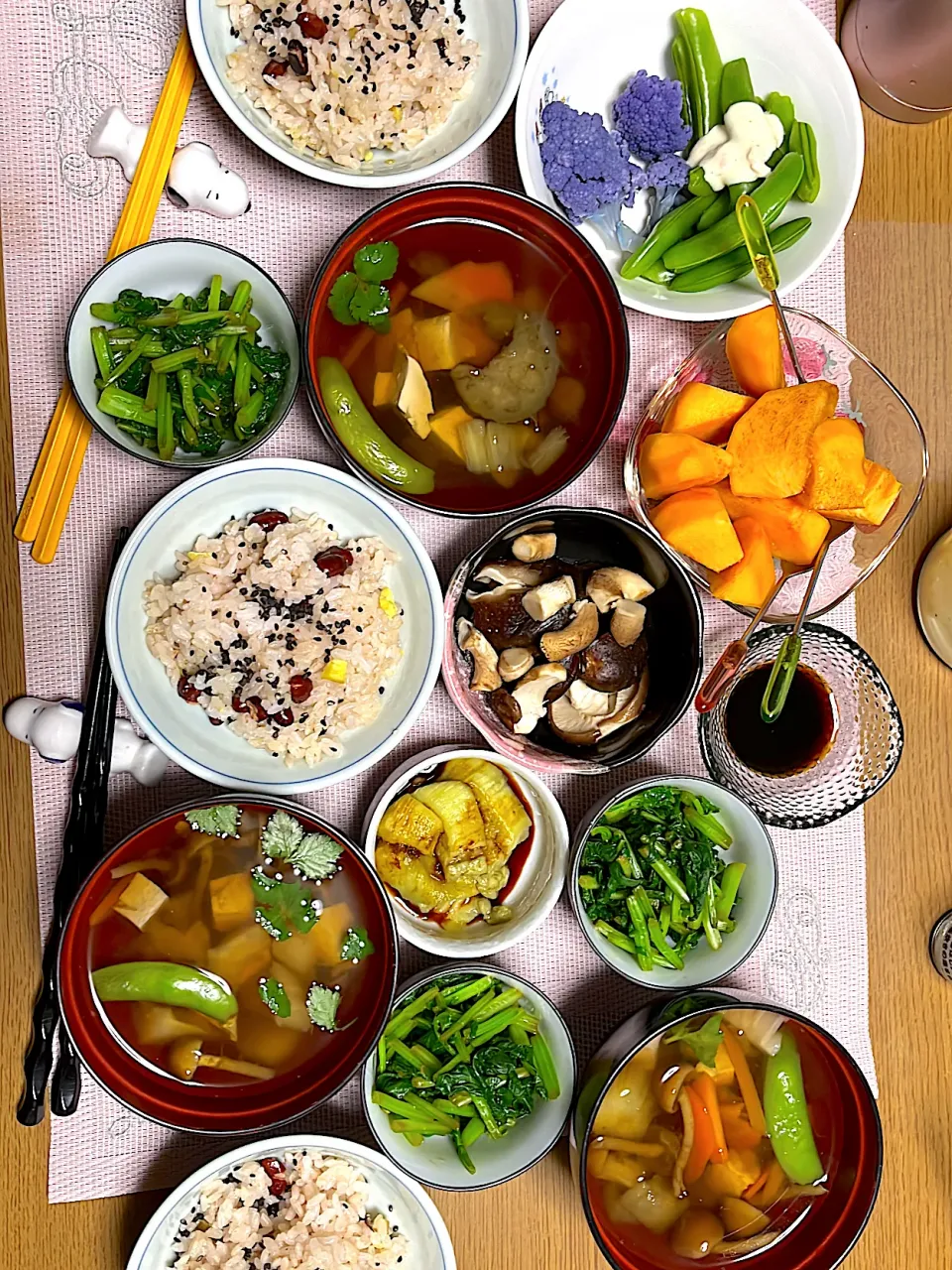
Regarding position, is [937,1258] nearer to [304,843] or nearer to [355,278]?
[304,843]

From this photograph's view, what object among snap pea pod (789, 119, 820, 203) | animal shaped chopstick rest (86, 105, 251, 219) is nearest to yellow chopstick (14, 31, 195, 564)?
animal shaped chopstick rest (86, 105, 251, 219)

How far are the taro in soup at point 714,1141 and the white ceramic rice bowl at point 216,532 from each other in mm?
751

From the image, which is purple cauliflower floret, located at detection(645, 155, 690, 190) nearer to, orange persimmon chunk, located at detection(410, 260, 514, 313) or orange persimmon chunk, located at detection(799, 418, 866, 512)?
orange persimmon chunk, located at detection(410, 260, 514, 313)

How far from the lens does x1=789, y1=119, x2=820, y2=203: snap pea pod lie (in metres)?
1.84

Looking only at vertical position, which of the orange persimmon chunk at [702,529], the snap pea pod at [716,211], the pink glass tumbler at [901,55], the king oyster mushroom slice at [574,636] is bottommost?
the king oyster mushroom slice at [574,636]

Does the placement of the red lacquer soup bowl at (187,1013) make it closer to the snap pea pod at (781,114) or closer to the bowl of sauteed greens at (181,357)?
the bowl of sauteed greens at (181,357)

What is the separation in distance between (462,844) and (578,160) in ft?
3.95

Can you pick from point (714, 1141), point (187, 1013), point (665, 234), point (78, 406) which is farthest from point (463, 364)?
point (714, 1141)

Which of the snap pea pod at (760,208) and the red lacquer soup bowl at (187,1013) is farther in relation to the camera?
the snap pea pod at (760,208)

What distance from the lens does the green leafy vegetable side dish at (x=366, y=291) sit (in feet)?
5.58

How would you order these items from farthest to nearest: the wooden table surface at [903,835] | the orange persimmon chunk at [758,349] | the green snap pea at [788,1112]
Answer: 1. the wooden table surface at [903,835]
2. the green snap pea at [788,1112]
3. the orange persimmon chunk at [758,349]

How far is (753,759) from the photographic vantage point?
1.91m

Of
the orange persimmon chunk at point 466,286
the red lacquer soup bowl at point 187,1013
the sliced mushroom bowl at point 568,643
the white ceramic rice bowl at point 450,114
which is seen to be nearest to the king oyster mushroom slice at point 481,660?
the sliced mushroom bowl at point 568,643

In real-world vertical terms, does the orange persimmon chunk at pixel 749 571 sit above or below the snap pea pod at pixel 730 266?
below
